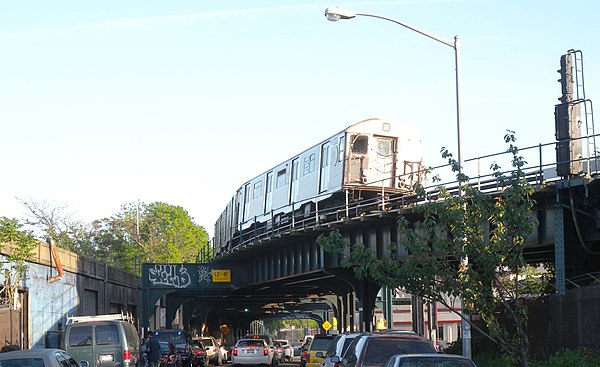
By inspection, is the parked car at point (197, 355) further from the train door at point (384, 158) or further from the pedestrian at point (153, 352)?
the pedestrian at point (153, 352)

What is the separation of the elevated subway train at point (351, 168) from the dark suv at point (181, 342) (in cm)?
613

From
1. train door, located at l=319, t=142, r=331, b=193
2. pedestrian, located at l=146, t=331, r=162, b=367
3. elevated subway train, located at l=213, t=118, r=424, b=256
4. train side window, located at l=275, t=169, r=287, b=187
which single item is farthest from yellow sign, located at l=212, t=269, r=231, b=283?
pedestrian, located at l=146, t=331, r=162, b=367

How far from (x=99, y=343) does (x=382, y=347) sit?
10.6 meters

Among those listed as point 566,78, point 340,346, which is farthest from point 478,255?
point 566,78

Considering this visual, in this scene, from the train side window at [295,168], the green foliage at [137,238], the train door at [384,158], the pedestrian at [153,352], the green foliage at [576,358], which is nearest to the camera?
the green foliage at [576,358]

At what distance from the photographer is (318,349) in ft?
102

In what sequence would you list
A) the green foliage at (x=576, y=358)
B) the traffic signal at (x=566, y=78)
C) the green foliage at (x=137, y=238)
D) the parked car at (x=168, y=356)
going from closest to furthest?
the green foliage at (x=576, y=358) → the traffic signal at (x=566, y=78) → the parked car at (x=168, y=356) → the green foliage at (x=137, y=238)

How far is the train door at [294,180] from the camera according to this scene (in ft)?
142

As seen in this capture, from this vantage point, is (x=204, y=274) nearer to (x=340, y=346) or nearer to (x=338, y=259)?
(x=338, y=259)

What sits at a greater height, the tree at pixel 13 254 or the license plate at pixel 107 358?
the tree at pixel 13 254

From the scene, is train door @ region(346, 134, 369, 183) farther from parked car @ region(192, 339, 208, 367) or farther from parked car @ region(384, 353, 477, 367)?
parked car @ region(384, 353, 477, 367)

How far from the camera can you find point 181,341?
138 feet

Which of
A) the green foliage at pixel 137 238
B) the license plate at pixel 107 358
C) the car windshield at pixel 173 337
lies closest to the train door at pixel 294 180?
the car windshield at pixel 173 337

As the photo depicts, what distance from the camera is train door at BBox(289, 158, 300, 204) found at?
1703 inches
